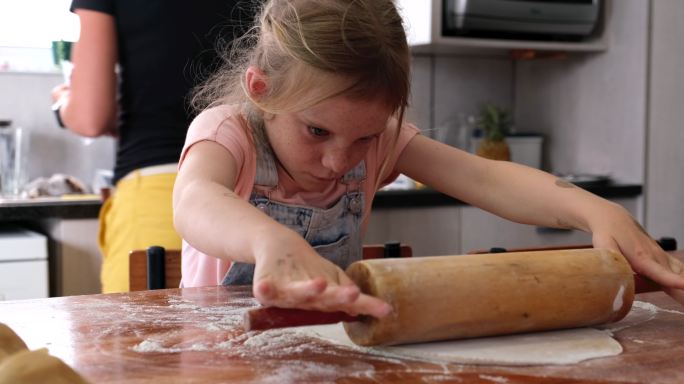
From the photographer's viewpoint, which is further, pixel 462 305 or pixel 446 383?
pixel 462 305

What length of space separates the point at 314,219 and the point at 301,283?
1.72 feet

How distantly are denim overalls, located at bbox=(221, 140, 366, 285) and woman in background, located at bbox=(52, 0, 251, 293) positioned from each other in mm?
354

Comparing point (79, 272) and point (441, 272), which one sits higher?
point (441, 272)

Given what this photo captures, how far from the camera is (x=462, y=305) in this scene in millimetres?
837

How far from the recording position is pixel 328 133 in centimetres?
106

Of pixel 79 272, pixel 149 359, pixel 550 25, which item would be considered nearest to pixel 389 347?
pixel 149 359

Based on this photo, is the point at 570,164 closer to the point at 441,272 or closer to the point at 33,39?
the point at 33,39

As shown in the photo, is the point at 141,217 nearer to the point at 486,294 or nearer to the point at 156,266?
the point at 156,266

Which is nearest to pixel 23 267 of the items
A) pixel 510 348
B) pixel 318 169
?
pixel 318 169

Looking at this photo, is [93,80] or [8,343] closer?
[8,343]

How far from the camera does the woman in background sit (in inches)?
59.4

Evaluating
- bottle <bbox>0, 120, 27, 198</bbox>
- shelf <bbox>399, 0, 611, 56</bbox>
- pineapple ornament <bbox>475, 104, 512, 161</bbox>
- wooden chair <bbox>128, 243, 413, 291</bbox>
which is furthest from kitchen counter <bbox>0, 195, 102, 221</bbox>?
pineapple ornament <bbox>475, 104, 512, 161</bbox>

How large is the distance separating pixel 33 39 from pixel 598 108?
1800 mm

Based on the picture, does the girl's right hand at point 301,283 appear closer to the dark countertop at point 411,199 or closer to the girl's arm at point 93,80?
the girl's arm at point 93,80
